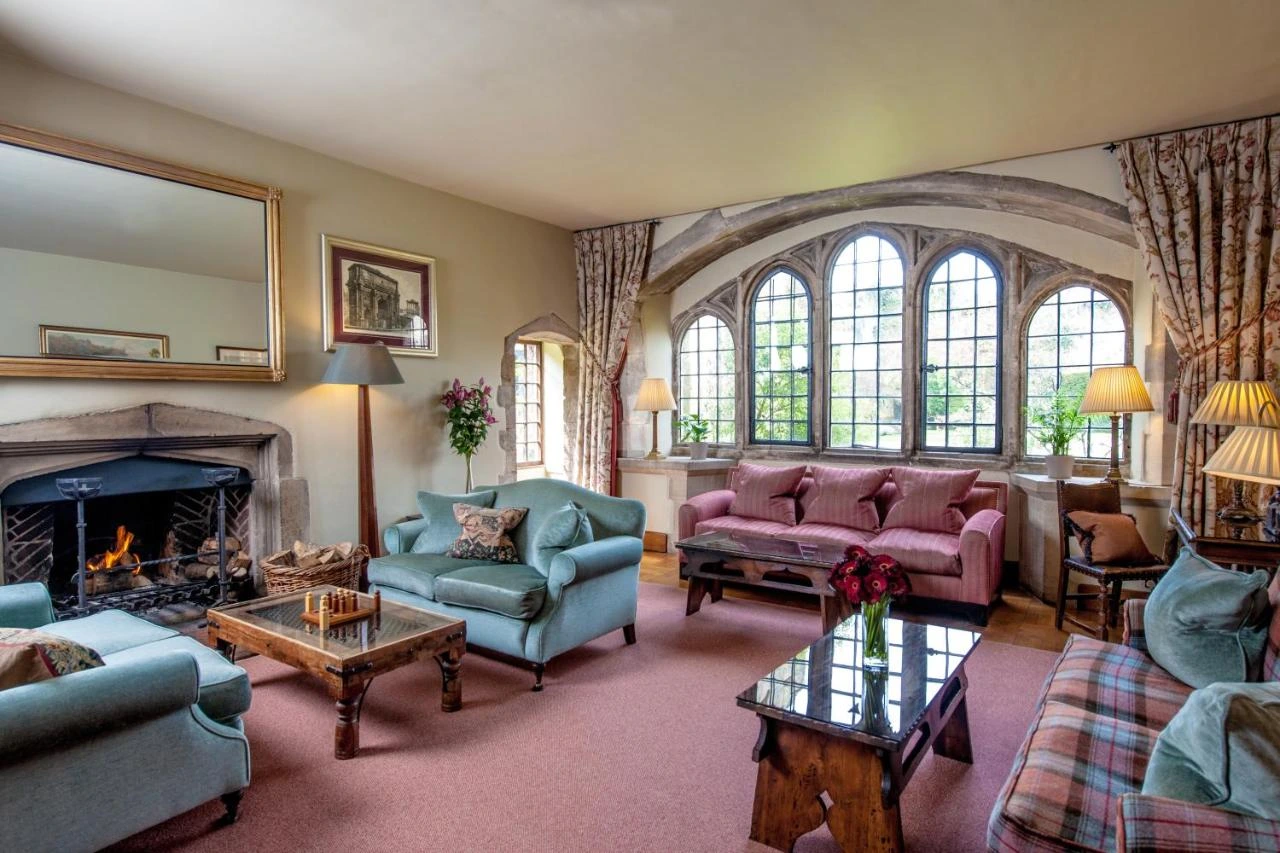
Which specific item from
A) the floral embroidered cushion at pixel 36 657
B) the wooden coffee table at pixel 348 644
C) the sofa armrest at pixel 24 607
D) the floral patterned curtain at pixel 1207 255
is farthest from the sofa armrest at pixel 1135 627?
the sofa armrest at pixel 24 607

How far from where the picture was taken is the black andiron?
3.63m

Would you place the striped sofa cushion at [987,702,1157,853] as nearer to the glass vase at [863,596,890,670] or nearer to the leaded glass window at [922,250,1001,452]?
the glass vase at [863,596,890,670]

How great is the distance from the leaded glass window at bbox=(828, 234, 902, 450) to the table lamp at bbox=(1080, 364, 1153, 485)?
4.89ft

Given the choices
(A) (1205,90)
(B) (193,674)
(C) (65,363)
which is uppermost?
(A) (1205,90)

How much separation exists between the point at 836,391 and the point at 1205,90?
120 inches

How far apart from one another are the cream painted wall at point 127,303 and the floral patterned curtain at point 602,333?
9.61ft

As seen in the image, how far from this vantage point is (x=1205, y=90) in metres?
3.62

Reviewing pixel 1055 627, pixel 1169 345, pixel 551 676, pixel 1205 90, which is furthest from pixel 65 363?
pixel 1169 345

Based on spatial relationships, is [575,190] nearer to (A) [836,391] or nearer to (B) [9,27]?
(A) [836,391]

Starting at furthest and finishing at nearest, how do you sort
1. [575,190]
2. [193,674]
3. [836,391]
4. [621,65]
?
1. [836,391]
2. [575,190]
3. [621,65]
4. [193,674]

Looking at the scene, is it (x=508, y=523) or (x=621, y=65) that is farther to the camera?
(x=508, y=523)

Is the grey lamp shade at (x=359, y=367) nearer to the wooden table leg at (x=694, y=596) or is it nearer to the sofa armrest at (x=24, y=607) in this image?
the sofa armrest at (x=24, y=607)

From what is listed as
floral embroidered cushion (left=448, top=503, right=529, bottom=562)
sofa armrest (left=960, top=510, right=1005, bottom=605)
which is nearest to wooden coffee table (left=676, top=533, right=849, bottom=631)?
sofa armrest (left=960, top=510, right=1005, bottom=605)

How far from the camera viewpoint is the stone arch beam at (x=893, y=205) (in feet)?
14.9
